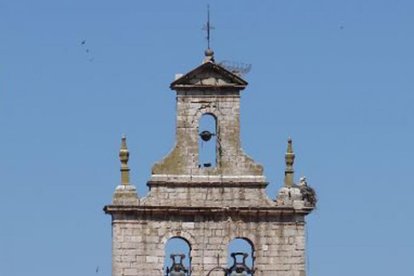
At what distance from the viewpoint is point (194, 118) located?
205ft

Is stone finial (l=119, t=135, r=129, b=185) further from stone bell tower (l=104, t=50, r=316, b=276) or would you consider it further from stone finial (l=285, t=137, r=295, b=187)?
stone finial (l=285, t=137, r=295, b=187)

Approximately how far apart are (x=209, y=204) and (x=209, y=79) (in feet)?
11.4

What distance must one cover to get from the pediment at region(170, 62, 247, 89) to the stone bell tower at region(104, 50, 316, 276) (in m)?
0.03

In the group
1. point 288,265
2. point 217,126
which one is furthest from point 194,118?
point 288,265

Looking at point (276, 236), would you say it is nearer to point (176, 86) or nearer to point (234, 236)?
point (234, 236)

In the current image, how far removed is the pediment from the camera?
205 feet

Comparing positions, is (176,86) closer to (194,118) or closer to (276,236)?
(194,118)

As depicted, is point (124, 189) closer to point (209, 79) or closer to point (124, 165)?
point (124, 165)

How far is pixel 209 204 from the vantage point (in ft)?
204

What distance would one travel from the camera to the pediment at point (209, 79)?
62.6m

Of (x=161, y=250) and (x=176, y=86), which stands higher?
(x=176, y=86)

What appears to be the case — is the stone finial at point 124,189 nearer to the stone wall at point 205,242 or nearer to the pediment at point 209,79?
the stone wall at point 205,242

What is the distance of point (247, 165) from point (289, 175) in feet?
3.92

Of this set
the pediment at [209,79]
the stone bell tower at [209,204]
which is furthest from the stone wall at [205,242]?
the pediment at [209,79]
